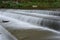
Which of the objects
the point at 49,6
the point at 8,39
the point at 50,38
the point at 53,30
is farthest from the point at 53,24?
the point at 49,6

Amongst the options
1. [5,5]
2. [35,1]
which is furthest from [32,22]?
[35,1]

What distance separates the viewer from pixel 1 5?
71.7ft

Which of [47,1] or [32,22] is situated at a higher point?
[32,22]

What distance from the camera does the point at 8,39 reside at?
6086 mm

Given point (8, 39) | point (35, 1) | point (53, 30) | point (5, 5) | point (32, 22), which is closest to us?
point (8, 39)

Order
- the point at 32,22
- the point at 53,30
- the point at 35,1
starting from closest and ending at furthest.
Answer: the point at 53,30 < the point at 32,22 < the point at 35,1

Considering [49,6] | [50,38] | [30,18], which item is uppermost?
[50,38]

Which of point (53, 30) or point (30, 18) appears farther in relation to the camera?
point (30, 18)

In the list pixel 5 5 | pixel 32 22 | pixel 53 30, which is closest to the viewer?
pixel 53 30

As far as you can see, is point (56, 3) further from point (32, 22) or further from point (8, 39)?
point (8, 39)

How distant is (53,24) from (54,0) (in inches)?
620

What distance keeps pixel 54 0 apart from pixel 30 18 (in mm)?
13179

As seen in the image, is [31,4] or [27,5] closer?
[27,5]

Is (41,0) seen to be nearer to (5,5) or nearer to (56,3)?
(56,3)
